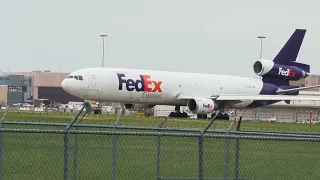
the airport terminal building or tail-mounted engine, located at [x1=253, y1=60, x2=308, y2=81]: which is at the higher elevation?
tail-mounted engine, located at [x1=253, y1=60, x2=308, y2=81]

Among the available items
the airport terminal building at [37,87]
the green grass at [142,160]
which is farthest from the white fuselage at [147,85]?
the airport terminal building at [37,87]

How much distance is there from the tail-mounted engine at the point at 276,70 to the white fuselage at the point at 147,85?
1.74 meters

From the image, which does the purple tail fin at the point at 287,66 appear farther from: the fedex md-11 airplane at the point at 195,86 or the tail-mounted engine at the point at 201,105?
the tail-mounted engine at the point at 201,105

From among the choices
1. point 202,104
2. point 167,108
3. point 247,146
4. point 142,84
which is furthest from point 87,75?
point 247,146

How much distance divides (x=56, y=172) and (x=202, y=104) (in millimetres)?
37947

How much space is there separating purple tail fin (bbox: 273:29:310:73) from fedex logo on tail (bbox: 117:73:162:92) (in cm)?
1248

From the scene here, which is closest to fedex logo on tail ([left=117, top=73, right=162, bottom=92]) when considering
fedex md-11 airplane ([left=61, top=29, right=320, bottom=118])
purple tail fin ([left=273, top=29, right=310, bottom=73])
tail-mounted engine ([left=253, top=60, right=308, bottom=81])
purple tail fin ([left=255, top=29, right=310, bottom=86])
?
fedex md-11 airplane ([left=61, top=29, right=320, bottom=118])

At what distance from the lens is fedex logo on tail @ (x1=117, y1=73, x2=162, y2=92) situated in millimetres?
55250

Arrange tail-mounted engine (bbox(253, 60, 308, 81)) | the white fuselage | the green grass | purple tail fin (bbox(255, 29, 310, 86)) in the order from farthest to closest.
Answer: purple tail fin (bbox(255, 29, 310, 86)) → tail-mounted engine (bbox(253, 60, 308, 81)) → the white fuselage → the green grass

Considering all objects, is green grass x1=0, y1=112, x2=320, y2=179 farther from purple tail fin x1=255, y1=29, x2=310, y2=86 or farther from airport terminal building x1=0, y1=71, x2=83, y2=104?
airport terminal building x1=0, y1=71, x2=83, y2=104

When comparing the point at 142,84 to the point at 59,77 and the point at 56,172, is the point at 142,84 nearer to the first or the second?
the point at 56,172

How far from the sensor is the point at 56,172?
19.6 metres

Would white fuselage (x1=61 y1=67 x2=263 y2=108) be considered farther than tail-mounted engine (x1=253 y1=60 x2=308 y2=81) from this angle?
No

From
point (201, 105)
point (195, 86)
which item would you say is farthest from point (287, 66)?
point (201, 105)
